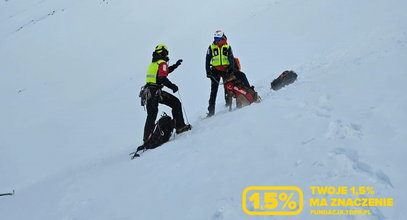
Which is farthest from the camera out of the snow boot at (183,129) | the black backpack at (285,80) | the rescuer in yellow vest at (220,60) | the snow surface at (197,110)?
the black backpack at (285,80)

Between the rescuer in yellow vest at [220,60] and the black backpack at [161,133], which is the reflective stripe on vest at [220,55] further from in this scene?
the black backpack at [161,133]

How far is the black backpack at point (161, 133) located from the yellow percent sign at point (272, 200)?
3975 mm

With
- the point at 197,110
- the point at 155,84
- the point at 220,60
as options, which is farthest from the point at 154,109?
the point at 197,110

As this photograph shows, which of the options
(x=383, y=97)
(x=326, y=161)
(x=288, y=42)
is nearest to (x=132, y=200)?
(x=326, y=161)

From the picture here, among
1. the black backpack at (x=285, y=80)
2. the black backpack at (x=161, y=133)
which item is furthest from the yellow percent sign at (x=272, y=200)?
the black backpack at (x=285, y=80)

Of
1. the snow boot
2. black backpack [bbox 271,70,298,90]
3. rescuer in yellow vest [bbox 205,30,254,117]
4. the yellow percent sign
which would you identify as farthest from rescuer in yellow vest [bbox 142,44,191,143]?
the yellow percent sign

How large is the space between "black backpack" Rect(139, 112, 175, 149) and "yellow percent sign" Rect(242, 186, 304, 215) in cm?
398

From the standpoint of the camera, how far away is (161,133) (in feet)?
26.8

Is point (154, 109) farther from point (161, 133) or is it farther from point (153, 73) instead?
point (153, 73)

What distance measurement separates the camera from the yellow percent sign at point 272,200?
3969 mm

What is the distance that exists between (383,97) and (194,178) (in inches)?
113

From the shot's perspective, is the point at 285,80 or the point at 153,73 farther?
the point at 285,80

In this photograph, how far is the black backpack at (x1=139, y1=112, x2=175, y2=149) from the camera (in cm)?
806

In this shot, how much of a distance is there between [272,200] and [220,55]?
16.8 feet
